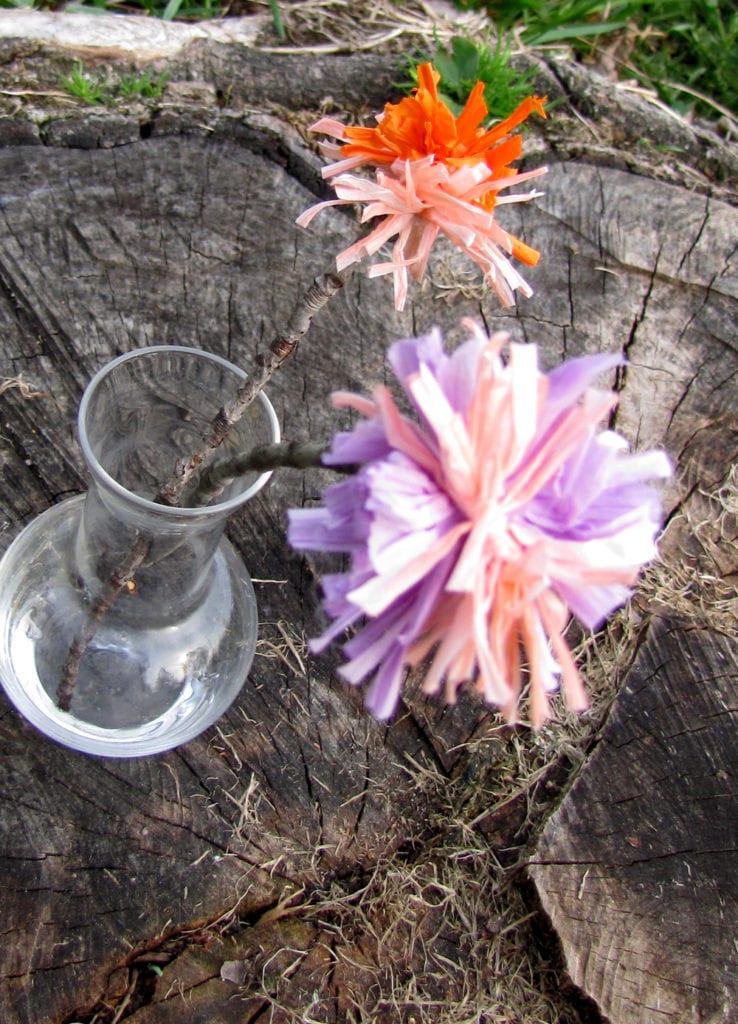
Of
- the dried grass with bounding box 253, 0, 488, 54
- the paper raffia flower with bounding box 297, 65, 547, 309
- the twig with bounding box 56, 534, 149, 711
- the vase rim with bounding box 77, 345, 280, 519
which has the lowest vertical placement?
the twig with bounding box 56, 534, 149, 711

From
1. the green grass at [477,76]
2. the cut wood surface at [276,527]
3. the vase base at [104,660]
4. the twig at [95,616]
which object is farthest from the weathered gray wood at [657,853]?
the green grass at [477,76]

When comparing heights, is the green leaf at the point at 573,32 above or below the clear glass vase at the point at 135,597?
above

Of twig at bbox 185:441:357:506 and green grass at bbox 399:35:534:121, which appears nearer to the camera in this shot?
twig at bbox 185:441:357:506

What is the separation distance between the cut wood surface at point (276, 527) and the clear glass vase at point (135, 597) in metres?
0.05

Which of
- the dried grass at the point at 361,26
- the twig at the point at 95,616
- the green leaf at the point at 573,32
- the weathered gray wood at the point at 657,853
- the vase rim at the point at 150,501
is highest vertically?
the green leaf at the point at 573,32

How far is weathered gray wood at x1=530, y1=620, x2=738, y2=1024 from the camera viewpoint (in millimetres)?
972

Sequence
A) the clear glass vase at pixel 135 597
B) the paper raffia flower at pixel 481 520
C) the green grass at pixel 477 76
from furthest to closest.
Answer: the green grass at pixel 477 76, the clear glass vase at pixel 135 597, the paper raffia flower at pixel 481 520

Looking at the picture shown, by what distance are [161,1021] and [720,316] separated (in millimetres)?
1079

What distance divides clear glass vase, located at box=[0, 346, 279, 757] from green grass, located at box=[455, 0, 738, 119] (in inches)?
45.5

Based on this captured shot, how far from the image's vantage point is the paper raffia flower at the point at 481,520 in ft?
1.64

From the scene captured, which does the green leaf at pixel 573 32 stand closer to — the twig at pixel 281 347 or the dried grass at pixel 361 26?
the dried grass at pixel 361 26

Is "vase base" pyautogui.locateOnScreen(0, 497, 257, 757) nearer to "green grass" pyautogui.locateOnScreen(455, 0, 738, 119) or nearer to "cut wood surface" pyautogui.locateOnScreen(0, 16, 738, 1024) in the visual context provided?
"cut wood surface" pyautogui.locateOnScreen(0, 16, 738, 1024)

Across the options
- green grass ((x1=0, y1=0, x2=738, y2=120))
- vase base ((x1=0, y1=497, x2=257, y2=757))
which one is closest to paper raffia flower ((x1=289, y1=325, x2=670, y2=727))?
vase base ((x1=0, y1=497, x2=257, y2=757))

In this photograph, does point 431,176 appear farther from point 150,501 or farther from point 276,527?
point 276,527
